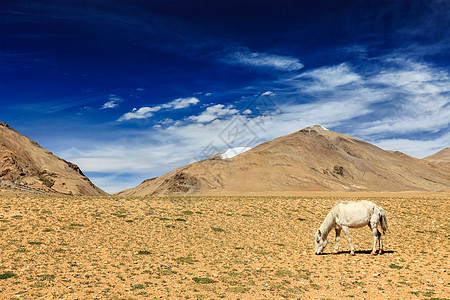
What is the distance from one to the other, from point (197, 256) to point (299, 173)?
131m

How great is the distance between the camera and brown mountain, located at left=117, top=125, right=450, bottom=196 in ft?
415

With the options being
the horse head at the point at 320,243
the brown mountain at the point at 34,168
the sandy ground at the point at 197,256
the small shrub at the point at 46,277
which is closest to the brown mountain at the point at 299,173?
the brown mountain at the point at 34,168

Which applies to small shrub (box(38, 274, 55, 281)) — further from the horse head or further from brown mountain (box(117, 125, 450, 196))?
brown mountain (box(117, 125, 450, 196))

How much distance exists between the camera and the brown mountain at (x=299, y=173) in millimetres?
126375

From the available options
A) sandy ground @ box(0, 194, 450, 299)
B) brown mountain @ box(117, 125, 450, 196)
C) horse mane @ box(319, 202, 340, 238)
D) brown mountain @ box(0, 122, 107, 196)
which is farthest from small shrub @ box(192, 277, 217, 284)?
brown mountain @ box(117, 125, 450, 196)

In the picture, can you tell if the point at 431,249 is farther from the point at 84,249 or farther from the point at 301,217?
the point at 84,249

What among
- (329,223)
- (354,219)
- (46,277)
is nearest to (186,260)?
(46,277)

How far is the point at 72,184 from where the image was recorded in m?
98.1

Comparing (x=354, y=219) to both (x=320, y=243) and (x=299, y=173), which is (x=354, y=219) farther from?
(x=299, y=173)

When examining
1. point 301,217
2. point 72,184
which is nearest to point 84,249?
point 301,217

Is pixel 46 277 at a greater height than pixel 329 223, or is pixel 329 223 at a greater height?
pixel 329 223

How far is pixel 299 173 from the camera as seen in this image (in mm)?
142625

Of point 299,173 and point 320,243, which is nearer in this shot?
point 320,243

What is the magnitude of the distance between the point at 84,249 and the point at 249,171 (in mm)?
125011
